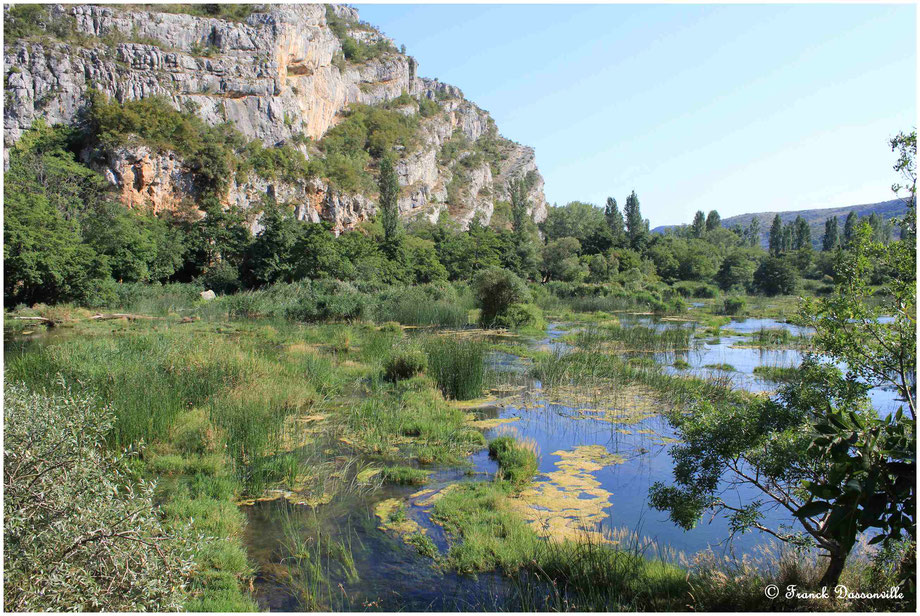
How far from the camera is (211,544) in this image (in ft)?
17.0

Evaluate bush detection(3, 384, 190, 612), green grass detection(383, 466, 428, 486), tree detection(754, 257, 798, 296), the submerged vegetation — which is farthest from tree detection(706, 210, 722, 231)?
bush detection(3, 384, 190, 612)

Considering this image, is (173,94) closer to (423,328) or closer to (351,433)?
(423,328)

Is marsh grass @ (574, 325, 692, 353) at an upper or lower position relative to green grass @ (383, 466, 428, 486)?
upper

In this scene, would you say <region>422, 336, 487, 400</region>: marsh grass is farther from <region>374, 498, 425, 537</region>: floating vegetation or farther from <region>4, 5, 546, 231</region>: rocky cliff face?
<region>4, 5, 546, 231</region>: rocky cliff face

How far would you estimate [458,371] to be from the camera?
38.4ft

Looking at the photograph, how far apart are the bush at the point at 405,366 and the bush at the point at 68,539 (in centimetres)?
864

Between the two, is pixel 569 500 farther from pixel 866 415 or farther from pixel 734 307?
pixel 734 307

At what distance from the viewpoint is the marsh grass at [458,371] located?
37.7ft

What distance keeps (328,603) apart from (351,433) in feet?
14.1

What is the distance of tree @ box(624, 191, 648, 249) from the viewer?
60.1 m

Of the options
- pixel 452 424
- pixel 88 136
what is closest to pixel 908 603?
pixel 452 424

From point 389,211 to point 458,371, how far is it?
43991mm

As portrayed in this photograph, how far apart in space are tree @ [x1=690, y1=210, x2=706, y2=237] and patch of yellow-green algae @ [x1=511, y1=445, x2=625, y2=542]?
287 ft

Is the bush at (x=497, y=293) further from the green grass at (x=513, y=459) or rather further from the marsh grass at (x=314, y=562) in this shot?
the marsh grass at (x=314, y=562)
